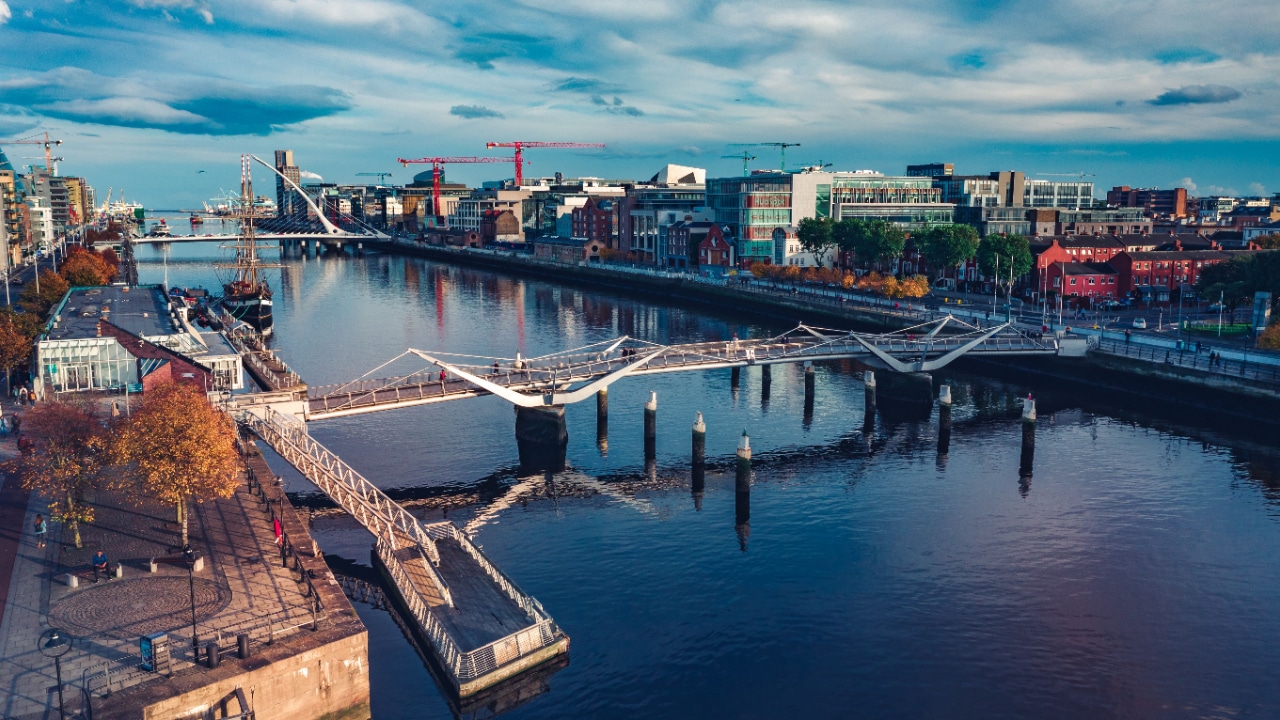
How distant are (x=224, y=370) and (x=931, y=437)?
40290 mm

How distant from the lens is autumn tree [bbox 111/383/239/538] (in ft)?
92.9

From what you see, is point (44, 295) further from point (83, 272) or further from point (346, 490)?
point (346, 490)

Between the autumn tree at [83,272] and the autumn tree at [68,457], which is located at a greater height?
the autumn tree at [83,272]

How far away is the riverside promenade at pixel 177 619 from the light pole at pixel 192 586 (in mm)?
122

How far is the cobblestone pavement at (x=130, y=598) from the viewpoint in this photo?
2208 cm

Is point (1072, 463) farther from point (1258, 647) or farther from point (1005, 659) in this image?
point (1005, 659)

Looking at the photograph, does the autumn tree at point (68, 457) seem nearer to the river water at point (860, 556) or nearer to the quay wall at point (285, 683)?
the river water at point (860, 556)

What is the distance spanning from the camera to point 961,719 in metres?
26.0

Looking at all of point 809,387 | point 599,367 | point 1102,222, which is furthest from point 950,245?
point 599,367

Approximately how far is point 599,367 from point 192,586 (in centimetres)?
3520

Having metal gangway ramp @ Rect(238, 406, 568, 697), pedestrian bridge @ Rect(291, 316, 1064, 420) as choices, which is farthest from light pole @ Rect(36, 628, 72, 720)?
pedestrian bridge @ Rect(291, 316, 1064, 420)

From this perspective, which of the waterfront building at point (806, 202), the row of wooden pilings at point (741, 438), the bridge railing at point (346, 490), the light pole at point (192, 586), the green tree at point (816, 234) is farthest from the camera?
the waterfront building at point (806, 202)

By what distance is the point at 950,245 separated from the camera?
10169cm

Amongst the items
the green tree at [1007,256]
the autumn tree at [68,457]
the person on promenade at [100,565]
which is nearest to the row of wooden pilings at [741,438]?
the person on promenade at [100,565]
